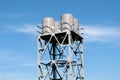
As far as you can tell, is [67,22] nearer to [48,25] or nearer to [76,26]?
[76,26]

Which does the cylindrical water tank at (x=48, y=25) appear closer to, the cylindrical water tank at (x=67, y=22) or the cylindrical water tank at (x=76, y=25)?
the cylindrical water tank at (x=67, y=22)

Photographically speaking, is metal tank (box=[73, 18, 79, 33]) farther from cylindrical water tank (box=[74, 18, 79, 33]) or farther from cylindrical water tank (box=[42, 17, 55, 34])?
cylindrical water tank (box=[42, 17, 55, 34])

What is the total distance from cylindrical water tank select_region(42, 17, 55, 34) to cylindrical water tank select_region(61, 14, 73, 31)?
1.65 metres

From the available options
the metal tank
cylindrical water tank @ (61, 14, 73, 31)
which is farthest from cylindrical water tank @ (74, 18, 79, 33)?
cylindrical water tank @ (61, 14, 73, 31)

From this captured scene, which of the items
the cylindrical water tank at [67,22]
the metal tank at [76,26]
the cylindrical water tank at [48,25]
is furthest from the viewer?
the metal tank at [76,26]

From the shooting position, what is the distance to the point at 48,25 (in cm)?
5600

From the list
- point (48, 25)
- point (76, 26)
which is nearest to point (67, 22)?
point (76, 26)

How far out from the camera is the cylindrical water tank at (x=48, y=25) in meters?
55.8

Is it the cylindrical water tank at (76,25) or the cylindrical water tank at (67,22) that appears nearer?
the cylindrical water tank at (67,22)

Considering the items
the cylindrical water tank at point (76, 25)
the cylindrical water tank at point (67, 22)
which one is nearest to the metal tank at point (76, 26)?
the cylindrical water tank at point (76, 25)

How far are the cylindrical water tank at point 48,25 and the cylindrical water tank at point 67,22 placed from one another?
165 cm

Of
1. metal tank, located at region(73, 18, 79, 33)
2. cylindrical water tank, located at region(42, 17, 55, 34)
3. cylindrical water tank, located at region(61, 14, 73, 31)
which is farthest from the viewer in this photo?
metal tank, located at region(73, 18, 79, 33)

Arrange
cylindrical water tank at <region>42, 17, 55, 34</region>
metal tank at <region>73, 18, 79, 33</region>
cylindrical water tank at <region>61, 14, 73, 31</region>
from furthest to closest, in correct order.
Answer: metal tank at <region>73, 18, 79, 33</region> < cylindrical water tank at <region>42, 17, 55, 34</region> < cylindrical water tank at <region>61, 14, 73, 31</region>

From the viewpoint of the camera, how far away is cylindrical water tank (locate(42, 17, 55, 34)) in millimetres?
55750
